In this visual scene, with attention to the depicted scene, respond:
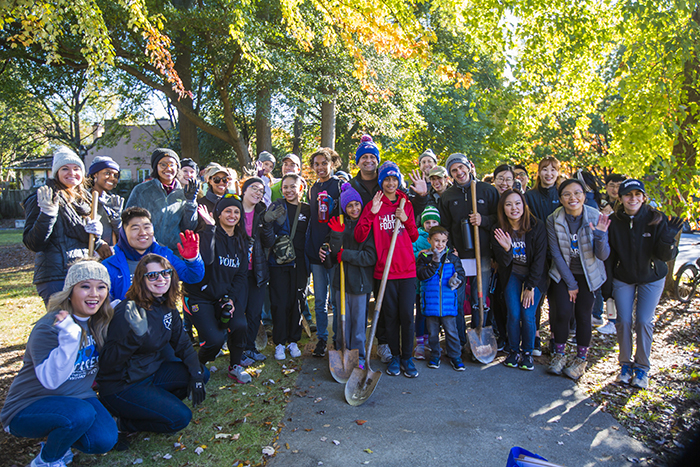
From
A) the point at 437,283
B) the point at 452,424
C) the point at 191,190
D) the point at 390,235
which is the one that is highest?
the point at 191,190

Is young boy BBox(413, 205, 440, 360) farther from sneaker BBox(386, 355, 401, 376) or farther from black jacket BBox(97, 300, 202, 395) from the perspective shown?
black jacket BBox(97, 300, 202, 395)

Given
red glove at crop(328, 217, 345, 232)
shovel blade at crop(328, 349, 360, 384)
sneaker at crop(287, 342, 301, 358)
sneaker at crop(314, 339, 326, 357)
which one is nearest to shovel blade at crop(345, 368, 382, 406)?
shovel blade at crop(328, 349, 360, 384)

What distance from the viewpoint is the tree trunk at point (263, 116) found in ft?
41.3

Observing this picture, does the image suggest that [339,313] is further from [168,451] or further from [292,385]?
[168,451]

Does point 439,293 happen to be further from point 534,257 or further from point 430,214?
point 534,257

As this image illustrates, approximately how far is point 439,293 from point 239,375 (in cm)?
231

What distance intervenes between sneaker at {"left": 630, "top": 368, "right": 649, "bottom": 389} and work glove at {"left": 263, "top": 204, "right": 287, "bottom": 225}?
4.03 meters

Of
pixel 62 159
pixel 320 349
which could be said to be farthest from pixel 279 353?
pixel 62 159

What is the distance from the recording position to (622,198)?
183 inches

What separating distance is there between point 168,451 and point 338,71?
11374mm

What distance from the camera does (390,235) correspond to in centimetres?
498

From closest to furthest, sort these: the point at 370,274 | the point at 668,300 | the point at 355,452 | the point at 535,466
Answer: the point at 535,466 < the point at 355,452 < the point at 370,274 < the point at 668,300

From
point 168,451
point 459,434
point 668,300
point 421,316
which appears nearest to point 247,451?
point 168,451

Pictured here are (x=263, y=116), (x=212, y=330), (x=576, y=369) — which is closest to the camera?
(x=212, y=330)
